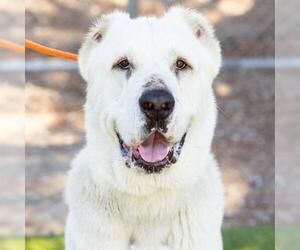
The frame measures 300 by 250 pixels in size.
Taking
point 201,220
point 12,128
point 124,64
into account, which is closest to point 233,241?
point 201,220

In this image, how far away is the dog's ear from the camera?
156 inches

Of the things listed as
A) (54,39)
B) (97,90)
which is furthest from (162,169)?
(54,39)

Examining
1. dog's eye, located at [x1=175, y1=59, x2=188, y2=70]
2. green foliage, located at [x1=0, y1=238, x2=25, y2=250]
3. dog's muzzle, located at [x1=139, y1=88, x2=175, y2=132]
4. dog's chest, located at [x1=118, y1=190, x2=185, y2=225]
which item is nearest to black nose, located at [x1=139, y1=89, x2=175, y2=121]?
dog's muzzle, located at [x1=139, y1=88, x2=175, y2=132]

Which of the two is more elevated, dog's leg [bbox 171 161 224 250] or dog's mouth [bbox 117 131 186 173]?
dog's mouth [bbox 117 131 186 173]

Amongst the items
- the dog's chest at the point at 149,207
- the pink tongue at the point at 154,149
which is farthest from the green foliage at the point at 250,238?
the pink tongue at the point at 154,149

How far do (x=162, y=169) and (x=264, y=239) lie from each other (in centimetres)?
317

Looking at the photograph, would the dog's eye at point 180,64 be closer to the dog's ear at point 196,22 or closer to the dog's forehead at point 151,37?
the dog's forehead at point 151,37

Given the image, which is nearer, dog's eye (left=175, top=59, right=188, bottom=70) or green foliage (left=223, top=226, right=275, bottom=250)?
dog's eye (left=175, top=59, right=188, bottom=70)

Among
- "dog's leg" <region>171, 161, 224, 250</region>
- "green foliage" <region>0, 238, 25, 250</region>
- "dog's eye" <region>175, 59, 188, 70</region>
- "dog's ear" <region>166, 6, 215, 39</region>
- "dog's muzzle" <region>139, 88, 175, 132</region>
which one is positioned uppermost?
"dog's ear" <region>166, 6, 215, 39</region>

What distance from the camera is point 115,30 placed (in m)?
3.91

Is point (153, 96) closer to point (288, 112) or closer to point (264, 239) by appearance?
point (264, 239)

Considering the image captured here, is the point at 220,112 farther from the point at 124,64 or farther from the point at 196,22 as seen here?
the point at 124,64

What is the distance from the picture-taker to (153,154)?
12.1 feet

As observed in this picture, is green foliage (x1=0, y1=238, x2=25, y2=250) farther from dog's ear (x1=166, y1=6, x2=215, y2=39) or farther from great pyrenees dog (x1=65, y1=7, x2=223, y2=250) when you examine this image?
dog's ear (x1=166, y1=6, x2=215, y2=39)
